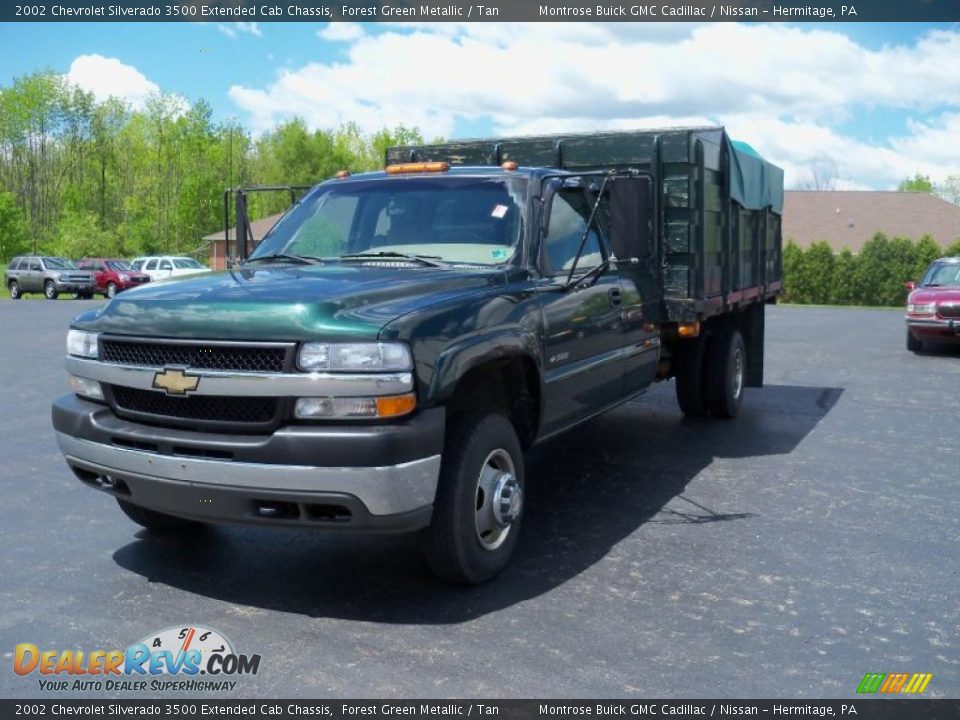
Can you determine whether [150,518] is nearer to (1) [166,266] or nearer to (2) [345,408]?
(2) [345,408]

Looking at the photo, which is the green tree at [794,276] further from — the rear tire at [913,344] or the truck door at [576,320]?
the truck door at [576,320]

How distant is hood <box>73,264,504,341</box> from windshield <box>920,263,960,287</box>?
45.5ft

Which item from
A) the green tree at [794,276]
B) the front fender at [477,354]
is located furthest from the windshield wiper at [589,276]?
the green tree at [794,276]

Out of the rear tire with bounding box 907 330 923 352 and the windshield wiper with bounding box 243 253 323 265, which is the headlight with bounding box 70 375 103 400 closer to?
the windshield wiper with bounding box 243 253 323 265

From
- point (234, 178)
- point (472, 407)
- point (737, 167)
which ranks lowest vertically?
point (472, 407)

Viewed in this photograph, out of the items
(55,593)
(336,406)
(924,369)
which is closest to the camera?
(336,406)

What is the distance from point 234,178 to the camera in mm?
79125

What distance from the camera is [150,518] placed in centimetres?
528

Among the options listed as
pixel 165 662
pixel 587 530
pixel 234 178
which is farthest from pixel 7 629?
pixel 234 178

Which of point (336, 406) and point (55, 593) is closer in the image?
point (336, 406)

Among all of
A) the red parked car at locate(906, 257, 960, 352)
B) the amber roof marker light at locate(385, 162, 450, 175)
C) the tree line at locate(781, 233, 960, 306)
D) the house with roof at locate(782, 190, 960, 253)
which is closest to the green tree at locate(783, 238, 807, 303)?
the tree line at locate(781, 233, 960, 306)

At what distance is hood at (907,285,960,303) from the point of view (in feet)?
50.5

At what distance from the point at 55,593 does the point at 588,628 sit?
2539 millimetres

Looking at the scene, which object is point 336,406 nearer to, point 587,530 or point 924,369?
point 587,530
